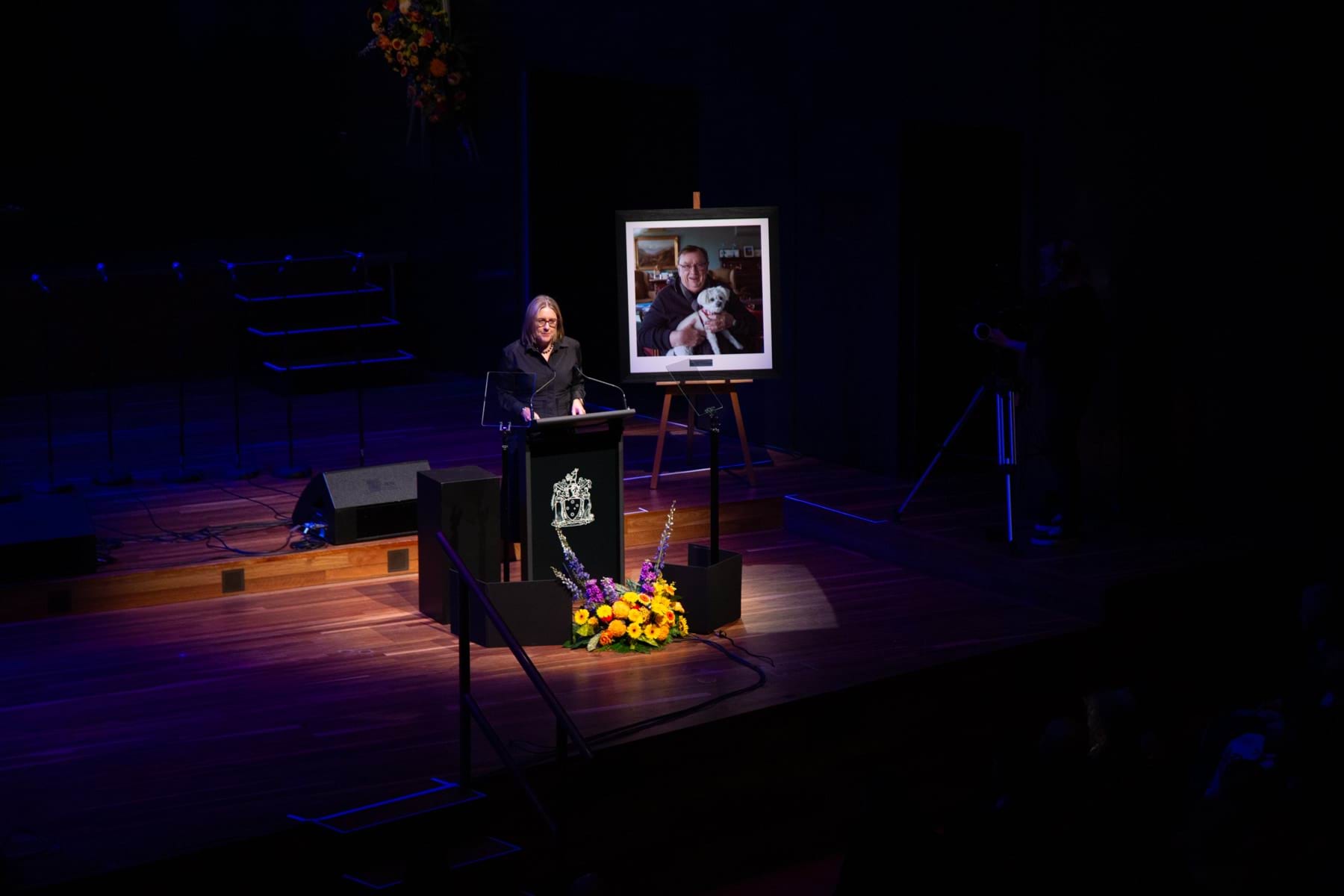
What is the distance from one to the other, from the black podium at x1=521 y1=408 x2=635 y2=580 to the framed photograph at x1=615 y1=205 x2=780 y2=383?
180cm

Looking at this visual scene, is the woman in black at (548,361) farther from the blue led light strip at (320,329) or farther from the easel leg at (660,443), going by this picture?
the blue led light strip at (320,329)

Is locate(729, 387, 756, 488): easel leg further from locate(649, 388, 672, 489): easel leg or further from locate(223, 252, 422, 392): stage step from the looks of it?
locate(223, 252, 422, 392): stage step

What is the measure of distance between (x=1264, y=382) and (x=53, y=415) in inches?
303

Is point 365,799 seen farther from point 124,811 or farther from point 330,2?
point 330,2

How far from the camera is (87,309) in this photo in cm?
1161

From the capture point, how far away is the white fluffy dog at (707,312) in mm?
8766

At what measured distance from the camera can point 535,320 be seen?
25.2 ft

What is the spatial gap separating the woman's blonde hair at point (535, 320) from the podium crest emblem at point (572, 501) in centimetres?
104

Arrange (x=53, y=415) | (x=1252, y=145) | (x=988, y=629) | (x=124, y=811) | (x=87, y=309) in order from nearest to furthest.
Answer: (x=124, y=811) → (x=988, y=629) → (x=1252, y=145) → (x=53, y=415) → (x=87, y=309)

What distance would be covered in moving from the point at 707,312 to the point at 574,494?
219cm

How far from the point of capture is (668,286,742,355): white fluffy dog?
877 cm

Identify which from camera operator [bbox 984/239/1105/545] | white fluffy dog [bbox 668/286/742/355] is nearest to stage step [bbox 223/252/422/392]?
white fluffy dog [bbox 668/286/742/355]

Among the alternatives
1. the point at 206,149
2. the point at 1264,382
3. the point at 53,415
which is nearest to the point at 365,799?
the point at 1264,382

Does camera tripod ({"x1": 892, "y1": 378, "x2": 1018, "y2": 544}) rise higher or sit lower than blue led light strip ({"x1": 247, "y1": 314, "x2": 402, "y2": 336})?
lower
